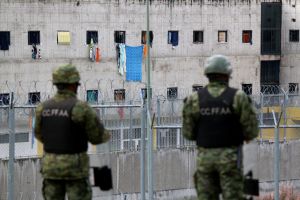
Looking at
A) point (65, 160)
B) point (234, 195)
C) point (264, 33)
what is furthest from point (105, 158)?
point (264, 33)

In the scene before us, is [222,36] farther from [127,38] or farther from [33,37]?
[33,37]

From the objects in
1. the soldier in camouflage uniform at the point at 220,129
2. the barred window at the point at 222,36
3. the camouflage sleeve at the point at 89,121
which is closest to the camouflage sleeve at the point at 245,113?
the soldier in camouflage uniform at the point at 220,129

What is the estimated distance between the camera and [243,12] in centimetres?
4469

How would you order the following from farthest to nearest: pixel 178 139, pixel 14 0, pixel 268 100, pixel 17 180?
pixel 14 0
pixel 268 100
pixel 178 139
pixel 17 180

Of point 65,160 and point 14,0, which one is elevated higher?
point 14,0

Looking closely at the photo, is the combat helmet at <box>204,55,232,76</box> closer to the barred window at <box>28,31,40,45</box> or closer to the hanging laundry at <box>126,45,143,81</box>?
the barred window at <box>28,31,40,45</box>

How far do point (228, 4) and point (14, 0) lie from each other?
10.4 metres

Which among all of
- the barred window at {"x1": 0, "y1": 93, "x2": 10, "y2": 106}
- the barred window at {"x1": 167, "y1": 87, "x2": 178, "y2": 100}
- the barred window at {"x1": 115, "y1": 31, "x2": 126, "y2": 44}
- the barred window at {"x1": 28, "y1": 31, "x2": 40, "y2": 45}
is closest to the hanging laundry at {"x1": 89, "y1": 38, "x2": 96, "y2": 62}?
the barred window at {"x1": 115, "y1": 31, "x2": 126, "y2": 44}

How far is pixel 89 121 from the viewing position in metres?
7.79

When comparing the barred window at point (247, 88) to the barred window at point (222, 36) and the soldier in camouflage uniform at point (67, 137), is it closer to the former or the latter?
the barred window at point (222, 36)

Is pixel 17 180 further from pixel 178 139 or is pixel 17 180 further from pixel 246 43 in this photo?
pixel 246 43

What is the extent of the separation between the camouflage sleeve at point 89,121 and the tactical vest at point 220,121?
0.86m

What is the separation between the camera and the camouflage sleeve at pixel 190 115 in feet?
25.3

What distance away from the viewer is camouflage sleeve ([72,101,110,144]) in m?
7.76
